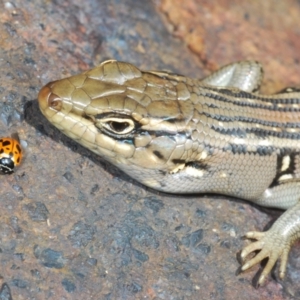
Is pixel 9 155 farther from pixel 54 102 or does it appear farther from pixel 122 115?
pixel 122 115

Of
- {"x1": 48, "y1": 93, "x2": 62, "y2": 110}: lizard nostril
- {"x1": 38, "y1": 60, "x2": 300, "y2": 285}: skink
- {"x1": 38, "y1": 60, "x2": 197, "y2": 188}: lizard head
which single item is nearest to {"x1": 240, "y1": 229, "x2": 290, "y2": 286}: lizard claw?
{"x1": 38, "y1": 60, "x2": 300, "y2": 285}: skink

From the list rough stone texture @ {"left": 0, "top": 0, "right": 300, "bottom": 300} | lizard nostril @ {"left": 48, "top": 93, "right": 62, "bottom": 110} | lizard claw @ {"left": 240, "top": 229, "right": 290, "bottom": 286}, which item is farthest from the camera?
lizard claw @ {"left": 240, "top": 229, "right": 290, "bottom": 286}

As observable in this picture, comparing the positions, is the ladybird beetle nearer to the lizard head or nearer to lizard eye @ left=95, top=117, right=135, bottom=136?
the lizard head

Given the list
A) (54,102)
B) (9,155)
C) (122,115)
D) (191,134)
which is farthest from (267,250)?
(9,155)

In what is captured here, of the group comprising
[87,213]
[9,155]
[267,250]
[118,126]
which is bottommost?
[267,250]

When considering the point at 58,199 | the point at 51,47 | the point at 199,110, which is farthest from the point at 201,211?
the point at 51,47

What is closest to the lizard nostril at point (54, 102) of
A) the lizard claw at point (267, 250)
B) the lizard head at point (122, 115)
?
the lizard head at point (122, 115)
